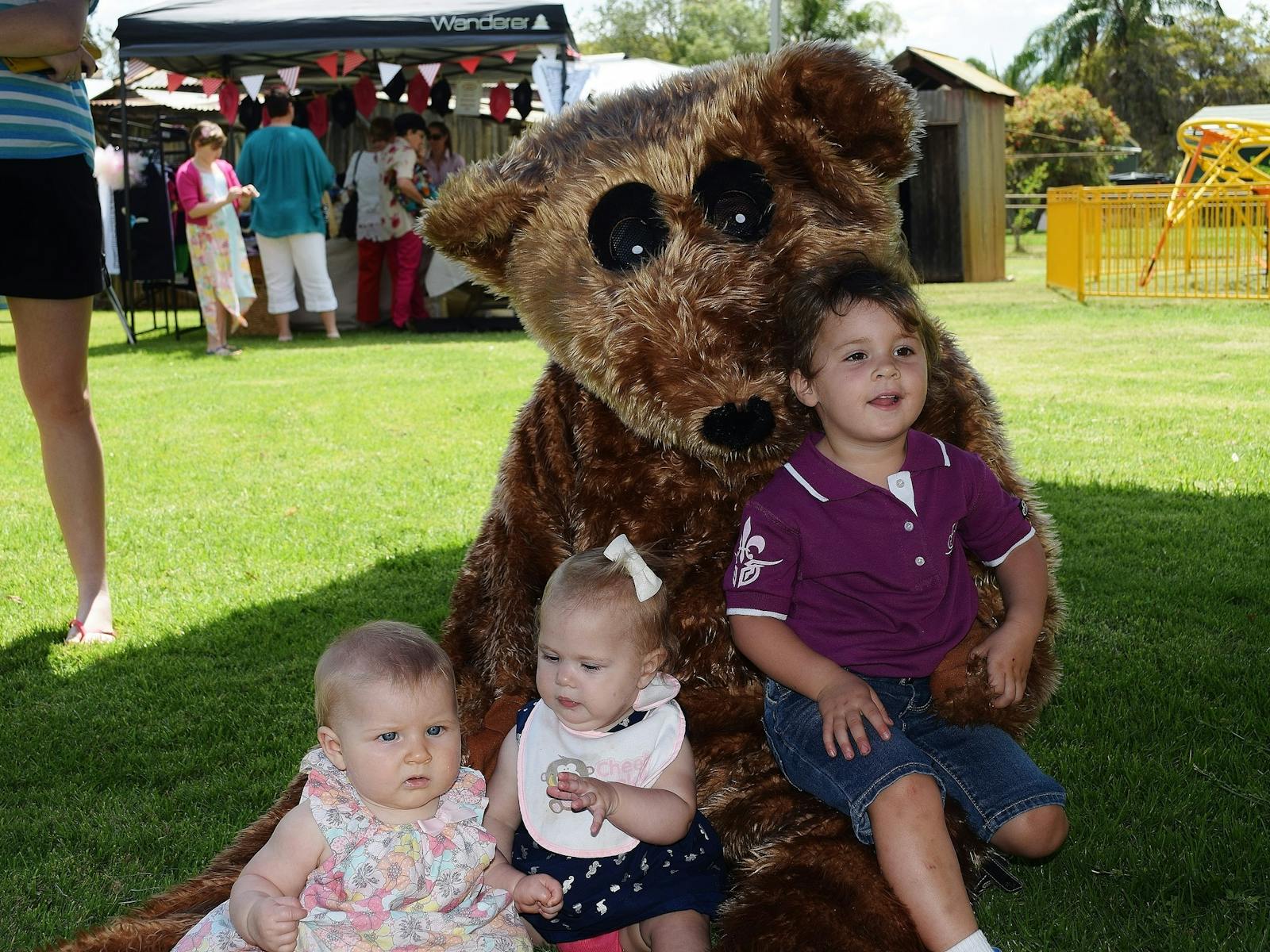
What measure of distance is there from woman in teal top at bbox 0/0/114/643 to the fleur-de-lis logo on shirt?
210cm

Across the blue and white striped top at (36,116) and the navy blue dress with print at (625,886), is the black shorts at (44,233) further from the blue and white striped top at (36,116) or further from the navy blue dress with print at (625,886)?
the navy blue dress with print at (625,886)

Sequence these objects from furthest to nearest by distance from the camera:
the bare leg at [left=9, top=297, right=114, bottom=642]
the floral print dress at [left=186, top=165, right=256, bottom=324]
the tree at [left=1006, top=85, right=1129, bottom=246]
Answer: the tree at [left=1006, top=85, right=1129, bottom=246] → the floral print dress at [left=186, top=165, right=256, bottom=324] → the bare leg at [left=9, top=297, right=114, bottom=642]

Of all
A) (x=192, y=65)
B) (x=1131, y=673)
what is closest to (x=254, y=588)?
(x=1131, y=673)

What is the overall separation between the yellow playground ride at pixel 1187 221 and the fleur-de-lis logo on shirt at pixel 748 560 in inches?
452

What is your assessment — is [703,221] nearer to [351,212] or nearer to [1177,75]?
[351,212]

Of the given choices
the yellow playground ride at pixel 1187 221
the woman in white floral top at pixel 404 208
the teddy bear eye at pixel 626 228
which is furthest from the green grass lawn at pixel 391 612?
the yellow playground ride at pixel 1187 221

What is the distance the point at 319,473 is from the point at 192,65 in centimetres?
806

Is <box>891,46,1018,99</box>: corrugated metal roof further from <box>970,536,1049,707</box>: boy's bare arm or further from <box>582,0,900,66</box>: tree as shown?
<box>582,0,900,66</box>: tree

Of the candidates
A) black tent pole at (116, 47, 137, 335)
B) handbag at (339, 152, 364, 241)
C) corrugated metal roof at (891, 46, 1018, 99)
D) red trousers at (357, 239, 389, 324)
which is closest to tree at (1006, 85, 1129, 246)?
corrugated metal roof at (891, 46, 1018, 99)

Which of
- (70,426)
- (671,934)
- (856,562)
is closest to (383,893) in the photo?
(671,934)

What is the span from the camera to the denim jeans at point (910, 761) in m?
2.09

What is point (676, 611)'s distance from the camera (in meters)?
2.47

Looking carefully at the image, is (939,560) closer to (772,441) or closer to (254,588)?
(772,441)

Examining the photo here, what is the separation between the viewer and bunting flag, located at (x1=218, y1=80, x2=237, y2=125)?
11.9 metres
